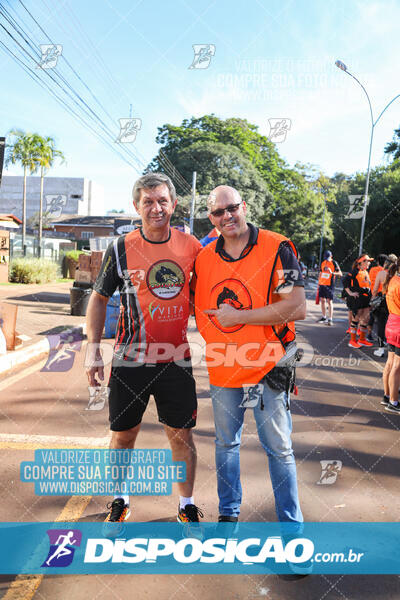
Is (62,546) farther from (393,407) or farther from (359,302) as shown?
(359,302)

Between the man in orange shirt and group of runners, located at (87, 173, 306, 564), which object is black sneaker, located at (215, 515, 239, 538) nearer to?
group of runners, located at (87, 173, 306, 564)

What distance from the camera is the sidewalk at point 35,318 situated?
23.8 feet

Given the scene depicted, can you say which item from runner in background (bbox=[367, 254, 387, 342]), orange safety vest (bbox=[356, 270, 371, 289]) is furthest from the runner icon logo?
orange safety vest (bbox=[356, 270, 371, 289])

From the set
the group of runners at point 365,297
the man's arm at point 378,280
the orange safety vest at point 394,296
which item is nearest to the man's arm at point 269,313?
the orange safety vest at point 394,296

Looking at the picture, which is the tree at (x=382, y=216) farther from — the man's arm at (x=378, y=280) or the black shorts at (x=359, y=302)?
the man's arm at (x=378, y=280)

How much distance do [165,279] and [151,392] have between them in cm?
70

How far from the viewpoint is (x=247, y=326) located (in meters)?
2.66

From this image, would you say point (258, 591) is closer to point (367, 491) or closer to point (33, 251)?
point (367, 491)

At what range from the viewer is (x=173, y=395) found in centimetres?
282

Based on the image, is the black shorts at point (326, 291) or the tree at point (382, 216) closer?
the black shorts at point (326, 291)

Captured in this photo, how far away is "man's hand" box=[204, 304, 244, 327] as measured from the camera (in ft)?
8.36

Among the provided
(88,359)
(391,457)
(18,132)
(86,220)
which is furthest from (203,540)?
(86,220)

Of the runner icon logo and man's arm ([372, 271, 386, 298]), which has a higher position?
man's arm ([372, 271, 386, 298])

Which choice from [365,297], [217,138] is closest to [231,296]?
[365,297]
